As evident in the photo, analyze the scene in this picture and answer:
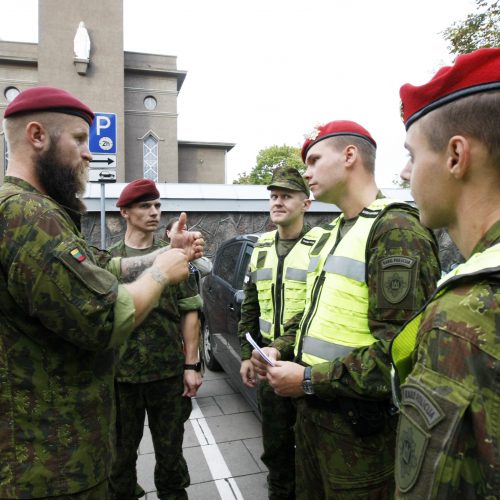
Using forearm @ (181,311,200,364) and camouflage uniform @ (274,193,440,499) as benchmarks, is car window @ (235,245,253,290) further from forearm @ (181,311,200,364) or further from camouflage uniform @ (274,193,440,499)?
camouflage uniform @ (274,193,440,499)

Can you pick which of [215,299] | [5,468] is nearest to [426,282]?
[5,468]

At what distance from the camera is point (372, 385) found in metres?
1.71

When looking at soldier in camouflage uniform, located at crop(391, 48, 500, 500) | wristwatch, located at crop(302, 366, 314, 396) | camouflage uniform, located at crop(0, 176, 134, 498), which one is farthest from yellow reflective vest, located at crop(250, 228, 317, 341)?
soldier in camouflage uniform, located at crop(391, 48, 500, 500)

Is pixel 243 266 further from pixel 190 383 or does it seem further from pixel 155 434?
pixel 155 434

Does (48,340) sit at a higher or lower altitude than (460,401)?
lower

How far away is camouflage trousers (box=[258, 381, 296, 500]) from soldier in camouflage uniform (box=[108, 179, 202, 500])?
0.54 m

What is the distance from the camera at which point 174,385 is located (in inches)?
119

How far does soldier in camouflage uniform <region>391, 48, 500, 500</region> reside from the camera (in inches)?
30.1

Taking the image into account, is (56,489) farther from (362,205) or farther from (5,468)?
(362,205)

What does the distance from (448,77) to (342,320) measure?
1.13m

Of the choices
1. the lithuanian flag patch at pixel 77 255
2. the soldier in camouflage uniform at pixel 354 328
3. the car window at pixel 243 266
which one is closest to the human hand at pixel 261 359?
the soldier in camouflage uniform at pixel 354 328

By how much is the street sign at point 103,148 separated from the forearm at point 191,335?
8.63 feet

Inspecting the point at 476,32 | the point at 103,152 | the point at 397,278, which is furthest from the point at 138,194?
the point at 476,32

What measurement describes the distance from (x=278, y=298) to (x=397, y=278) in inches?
57.4
